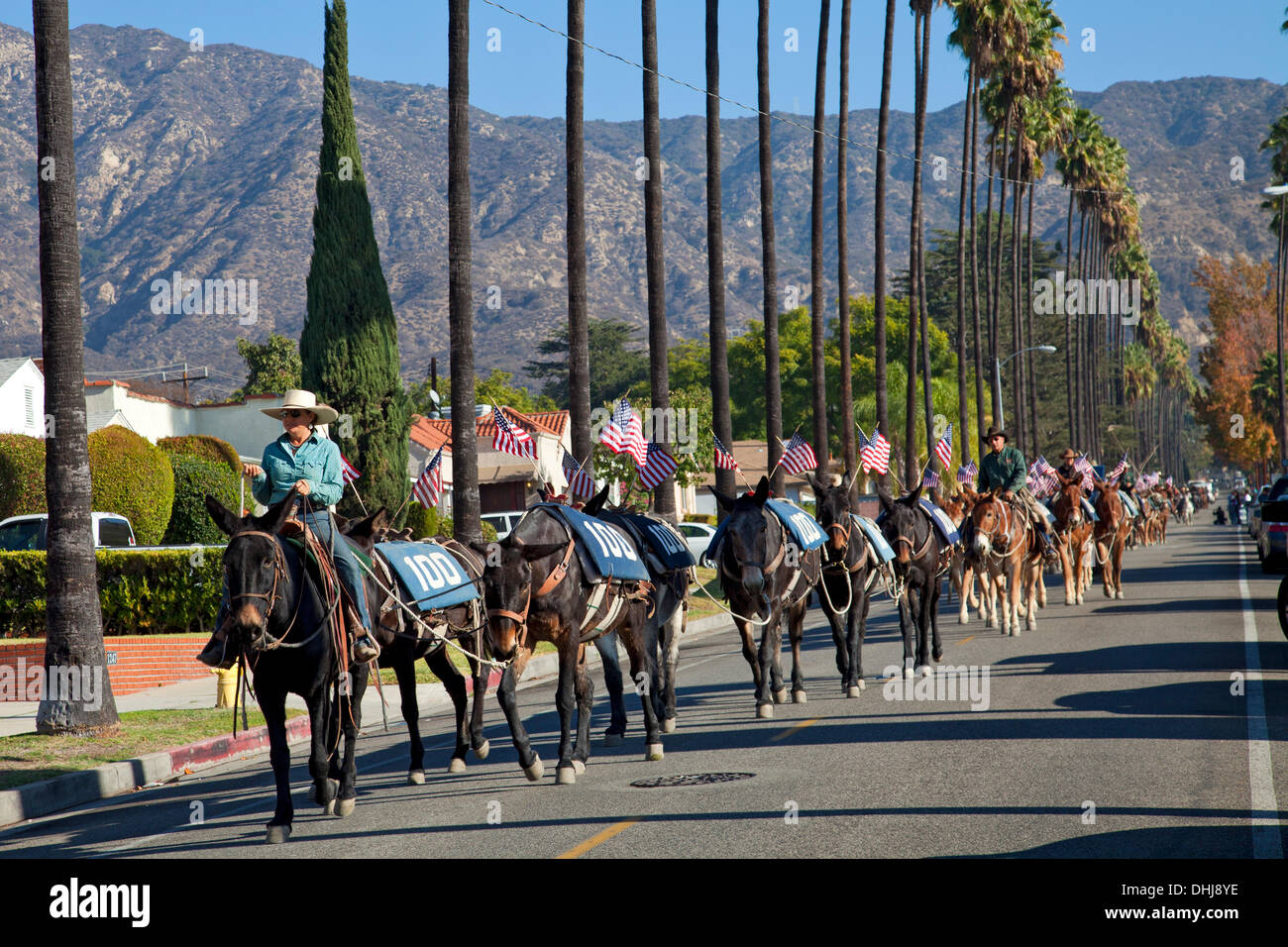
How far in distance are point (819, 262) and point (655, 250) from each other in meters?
10.6

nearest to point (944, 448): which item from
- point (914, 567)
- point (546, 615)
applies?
point (914, 567)

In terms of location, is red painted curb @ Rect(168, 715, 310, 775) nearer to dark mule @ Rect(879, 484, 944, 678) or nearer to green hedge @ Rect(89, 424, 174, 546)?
dark mule @ Rect(879, 484, 944, 678)

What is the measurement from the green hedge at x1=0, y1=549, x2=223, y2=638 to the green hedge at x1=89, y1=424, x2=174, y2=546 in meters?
5.39

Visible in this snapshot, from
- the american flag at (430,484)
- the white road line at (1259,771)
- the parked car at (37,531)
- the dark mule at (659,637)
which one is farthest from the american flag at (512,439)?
the parked car at (37,531)

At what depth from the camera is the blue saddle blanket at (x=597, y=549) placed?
11438 mm

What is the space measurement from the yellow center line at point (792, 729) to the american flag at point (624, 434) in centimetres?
691

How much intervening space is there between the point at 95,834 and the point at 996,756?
6957 millimetres

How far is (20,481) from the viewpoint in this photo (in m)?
30.1

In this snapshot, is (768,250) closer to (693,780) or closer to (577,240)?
(577,240)

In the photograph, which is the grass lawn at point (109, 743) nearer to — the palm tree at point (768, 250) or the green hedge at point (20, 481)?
the green hedge at point (20, 481)

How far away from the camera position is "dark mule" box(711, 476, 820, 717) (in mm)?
13461

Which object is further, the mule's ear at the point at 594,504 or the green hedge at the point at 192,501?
the green hedge at the point at 192,501

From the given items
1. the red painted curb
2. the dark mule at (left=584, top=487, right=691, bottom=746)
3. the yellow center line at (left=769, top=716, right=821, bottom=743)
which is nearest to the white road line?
the yellow center line at (left=769, top=716, right=821, bottom=743)
